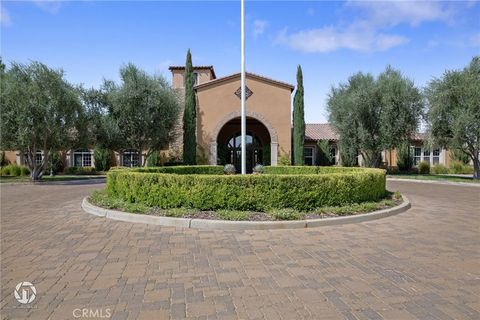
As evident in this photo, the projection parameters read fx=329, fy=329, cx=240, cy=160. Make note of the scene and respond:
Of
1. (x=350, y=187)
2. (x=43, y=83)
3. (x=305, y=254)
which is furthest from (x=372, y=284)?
(x=43, y=83)

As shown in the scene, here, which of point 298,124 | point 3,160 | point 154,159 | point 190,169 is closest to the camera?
point 190,169

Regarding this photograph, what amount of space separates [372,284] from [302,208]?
4.11 m

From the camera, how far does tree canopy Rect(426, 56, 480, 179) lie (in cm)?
1984

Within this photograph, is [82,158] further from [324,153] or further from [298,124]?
[324,153]

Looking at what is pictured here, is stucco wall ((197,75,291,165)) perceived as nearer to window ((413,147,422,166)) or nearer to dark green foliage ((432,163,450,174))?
window ((413,147,422,166))

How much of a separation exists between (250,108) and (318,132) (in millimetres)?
11349

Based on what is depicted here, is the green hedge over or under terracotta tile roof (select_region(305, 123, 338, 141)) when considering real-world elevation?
under

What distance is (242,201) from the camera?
801cm

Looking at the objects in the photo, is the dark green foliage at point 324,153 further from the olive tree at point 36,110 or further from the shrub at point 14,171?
the shrub at point 14,171

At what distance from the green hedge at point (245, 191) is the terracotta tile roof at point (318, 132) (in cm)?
2447

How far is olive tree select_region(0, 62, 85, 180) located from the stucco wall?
9.04m

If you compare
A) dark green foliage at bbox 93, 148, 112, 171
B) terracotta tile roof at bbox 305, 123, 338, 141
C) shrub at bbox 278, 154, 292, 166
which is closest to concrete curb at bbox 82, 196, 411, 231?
shrub at bbox 278, 154, 292, 166

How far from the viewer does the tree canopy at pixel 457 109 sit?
65.1 feet

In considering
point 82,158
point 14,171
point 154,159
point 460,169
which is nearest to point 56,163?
point 82,158
